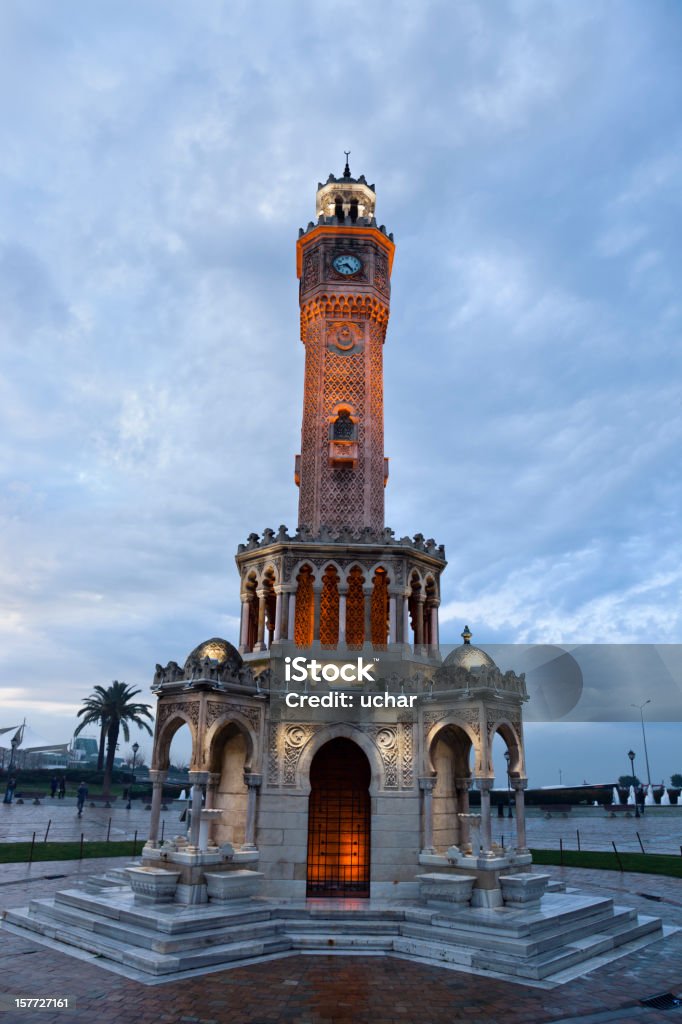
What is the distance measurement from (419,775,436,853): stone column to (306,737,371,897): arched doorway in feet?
6.61

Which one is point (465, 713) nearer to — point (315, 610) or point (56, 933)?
point (315, 610)

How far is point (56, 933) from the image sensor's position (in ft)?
52.9

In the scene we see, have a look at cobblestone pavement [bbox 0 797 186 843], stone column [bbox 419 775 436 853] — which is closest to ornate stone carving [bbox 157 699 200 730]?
stone column [bbox 419 775 436 853]

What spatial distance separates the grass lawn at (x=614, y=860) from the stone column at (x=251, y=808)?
15.7 m

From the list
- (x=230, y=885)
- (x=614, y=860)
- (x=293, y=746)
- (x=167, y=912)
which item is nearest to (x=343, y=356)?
(x=293, y=746)

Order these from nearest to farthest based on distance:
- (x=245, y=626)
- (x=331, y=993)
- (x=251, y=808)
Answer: (x=331, y=993) → (x=251, y=808) → (x=245, y=626)

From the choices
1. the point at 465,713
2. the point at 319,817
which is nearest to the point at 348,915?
the point at 319,817

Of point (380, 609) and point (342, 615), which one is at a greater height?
point (380, 609)

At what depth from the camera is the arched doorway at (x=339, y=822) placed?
20656mm

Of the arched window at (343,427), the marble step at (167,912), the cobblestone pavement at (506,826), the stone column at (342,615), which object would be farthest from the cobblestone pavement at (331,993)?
the cobblestone pavement at (506,826)

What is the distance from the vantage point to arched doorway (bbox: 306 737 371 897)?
67.8ft

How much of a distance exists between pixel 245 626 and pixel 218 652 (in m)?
3.82

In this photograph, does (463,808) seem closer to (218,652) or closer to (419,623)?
(419,623)

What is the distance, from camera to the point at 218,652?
2031 centimetres
